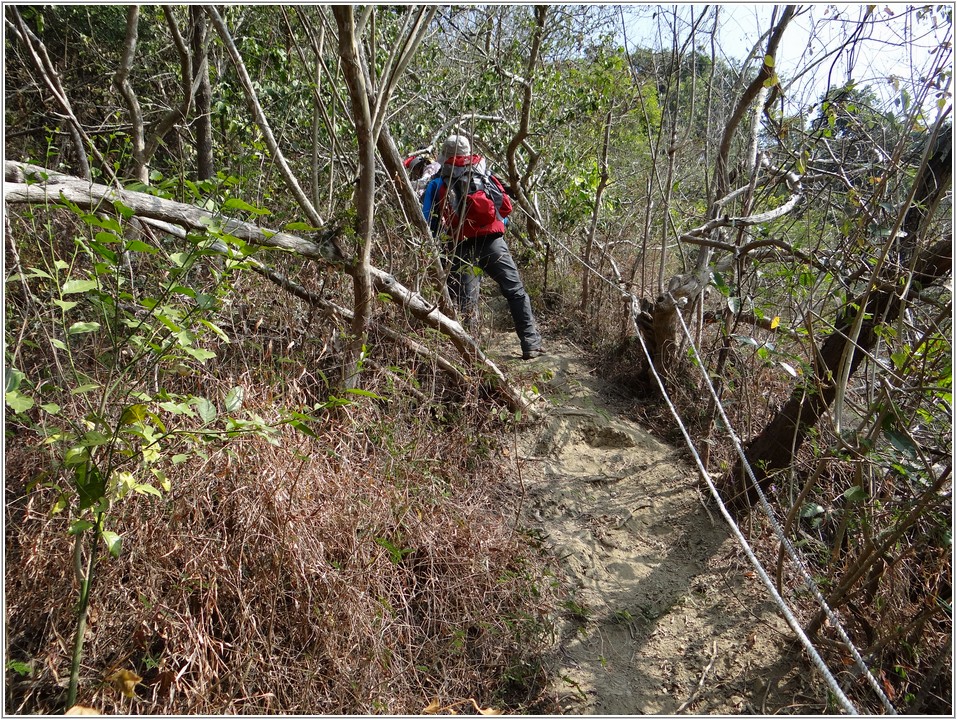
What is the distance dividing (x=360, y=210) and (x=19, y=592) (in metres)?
2.06

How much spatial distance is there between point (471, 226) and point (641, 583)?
2.59 meters

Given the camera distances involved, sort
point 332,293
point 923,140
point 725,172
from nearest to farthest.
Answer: point 923,140, point 332,293, point 725,172

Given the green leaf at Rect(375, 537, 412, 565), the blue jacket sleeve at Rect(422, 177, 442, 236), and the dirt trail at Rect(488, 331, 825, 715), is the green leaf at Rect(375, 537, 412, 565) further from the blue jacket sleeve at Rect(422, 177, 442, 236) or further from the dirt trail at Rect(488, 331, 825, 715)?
the blue jacket sleeve at Rect(422, 177, 442, 236)

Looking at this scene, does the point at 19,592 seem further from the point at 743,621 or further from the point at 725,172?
the point at 725,172

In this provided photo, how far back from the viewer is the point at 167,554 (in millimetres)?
2357

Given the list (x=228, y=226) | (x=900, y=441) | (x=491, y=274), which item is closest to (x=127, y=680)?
(x=228, y=226)

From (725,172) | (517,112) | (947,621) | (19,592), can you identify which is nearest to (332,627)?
(19,592)

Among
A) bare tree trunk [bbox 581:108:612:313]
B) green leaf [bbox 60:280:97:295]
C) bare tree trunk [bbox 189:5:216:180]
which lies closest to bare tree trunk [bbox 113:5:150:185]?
bare tree trunk [bbox 189:5:216:180]

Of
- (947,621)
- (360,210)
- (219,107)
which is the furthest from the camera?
(219,107)

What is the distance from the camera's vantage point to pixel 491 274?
4.73 m

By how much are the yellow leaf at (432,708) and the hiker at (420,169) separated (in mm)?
3275

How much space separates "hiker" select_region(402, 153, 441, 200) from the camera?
458 centimetres

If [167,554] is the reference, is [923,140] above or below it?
above

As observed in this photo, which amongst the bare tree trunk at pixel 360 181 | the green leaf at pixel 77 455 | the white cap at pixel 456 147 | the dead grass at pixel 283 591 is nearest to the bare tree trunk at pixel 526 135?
the white cap at pixel 456 147
